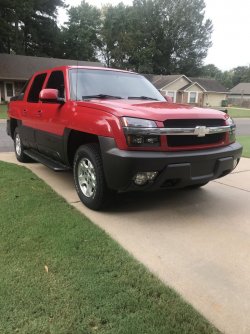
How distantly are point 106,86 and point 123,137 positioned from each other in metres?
1.61

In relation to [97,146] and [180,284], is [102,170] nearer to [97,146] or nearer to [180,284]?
[97,146]

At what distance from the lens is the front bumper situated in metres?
3.67

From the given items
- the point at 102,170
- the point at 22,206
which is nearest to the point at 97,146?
the point at 102,170

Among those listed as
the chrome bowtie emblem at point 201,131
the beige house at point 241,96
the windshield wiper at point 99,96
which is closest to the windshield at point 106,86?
the windshield wiper at point 99,96

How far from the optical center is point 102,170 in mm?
4051

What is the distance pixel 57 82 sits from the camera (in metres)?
5.33

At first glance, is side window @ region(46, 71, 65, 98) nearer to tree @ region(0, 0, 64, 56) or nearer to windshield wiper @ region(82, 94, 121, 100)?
windshield wiper @ region(82, 94, 121, 100)

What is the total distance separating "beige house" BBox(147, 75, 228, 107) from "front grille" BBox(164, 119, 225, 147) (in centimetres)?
4224

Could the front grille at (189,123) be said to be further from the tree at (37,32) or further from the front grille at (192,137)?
the tree at (37,32)

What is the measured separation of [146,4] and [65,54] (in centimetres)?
2221

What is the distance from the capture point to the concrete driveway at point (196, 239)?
270 centimetres

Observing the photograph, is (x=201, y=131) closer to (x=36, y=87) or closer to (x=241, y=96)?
(x=36, y=87)

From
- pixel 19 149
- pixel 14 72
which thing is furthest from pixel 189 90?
pixel 19 149

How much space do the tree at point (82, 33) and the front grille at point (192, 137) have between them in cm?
5150
